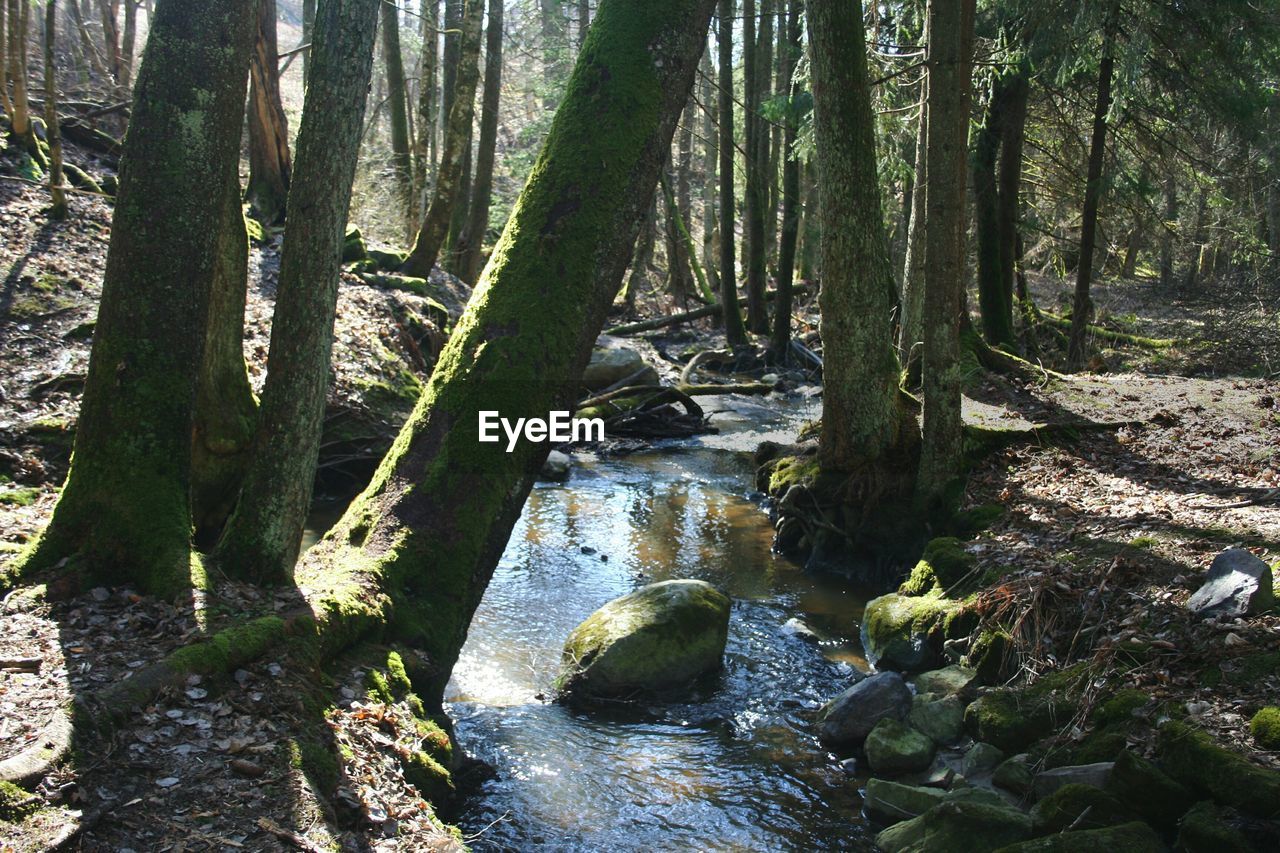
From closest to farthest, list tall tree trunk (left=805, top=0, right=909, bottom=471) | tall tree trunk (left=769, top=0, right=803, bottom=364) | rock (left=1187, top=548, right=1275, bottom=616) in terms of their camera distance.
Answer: rock (left=1187, top=548, right=1275, bottom=616)
tall tree trunk (left=805, top=0, right=909, bottom=471)
tall tree trunk (left=769, top=0, right=803, bottom=364)

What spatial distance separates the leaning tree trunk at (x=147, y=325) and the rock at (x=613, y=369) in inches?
474

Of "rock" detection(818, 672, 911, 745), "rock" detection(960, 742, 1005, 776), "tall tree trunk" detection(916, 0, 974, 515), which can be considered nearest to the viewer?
"rock" detection(960, 742, 1005, 776)

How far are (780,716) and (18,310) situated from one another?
865 cm

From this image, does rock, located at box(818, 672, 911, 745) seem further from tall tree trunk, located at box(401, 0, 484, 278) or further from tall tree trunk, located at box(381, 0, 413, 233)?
tall tree trunk, located at box(381, 0, 413, 233)

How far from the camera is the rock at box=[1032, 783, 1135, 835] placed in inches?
177

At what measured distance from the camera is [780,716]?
6793 mm

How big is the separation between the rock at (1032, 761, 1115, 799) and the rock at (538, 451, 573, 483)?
8.46m

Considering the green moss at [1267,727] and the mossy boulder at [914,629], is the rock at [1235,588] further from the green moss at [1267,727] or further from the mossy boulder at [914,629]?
the mossy boulder at [914,629]

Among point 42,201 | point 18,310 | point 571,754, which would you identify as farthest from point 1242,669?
point 42,201

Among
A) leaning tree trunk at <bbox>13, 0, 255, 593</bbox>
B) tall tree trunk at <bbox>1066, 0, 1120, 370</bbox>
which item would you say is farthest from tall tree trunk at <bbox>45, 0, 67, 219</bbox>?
tall tree trunk at <bbox>1066, 0, 1120, 370</bbox>

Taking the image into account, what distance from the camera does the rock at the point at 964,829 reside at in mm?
4727

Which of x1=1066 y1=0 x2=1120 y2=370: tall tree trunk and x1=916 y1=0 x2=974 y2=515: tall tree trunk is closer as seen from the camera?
x1=916 y1=0 x2=974 y2=515: tall tree trunk

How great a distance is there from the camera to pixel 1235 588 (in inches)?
223

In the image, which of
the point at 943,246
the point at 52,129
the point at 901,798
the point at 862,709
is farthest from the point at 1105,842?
the point at 52,129
